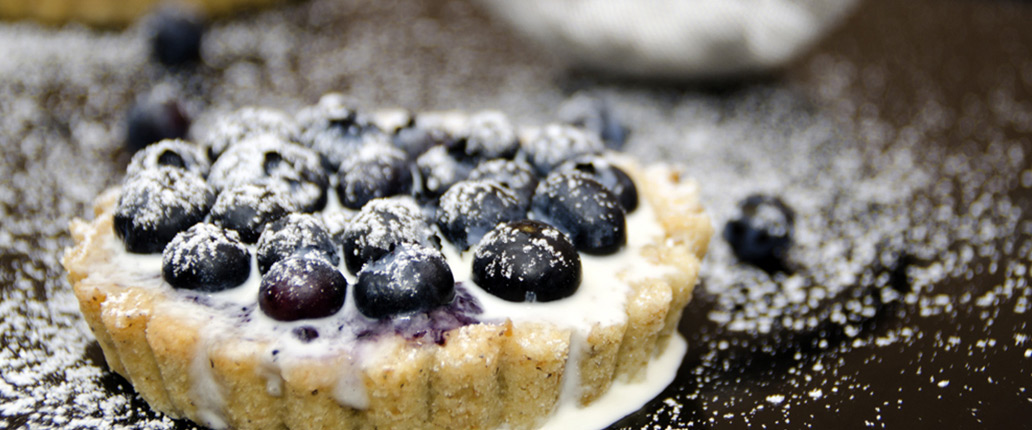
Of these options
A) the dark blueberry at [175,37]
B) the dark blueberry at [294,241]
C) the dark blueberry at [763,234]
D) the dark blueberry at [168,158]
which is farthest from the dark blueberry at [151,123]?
the dark blueberry at [763,234]

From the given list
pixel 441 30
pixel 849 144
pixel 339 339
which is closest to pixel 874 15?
pixel 849 144

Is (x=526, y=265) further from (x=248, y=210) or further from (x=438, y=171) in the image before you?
(x=248, y=210)

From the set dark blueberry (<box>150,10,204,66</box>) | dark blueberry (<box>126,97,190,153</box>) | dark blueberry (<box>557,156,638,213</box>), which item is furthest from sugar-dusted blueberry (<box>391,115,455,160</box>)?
dark blueberry (<box>150,10,204,66</box>)

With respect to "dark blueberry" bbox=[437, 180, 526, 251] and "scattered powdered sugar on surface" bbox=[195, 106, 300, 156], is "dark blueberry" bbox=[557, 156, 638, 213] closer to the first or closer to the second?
"dark blueberry" bbox=[437, 180, 526, 251]

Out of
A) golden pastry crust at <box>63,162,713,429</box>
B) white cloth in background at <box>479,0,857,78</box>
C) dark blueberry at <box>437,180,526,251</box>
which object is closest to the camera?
golden pastry crust at <box>63,162,713,429</box>

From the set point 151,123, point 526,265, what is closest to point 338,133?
point 526,265

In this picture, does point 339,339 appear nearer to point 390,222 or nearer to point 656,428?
point 390,222
